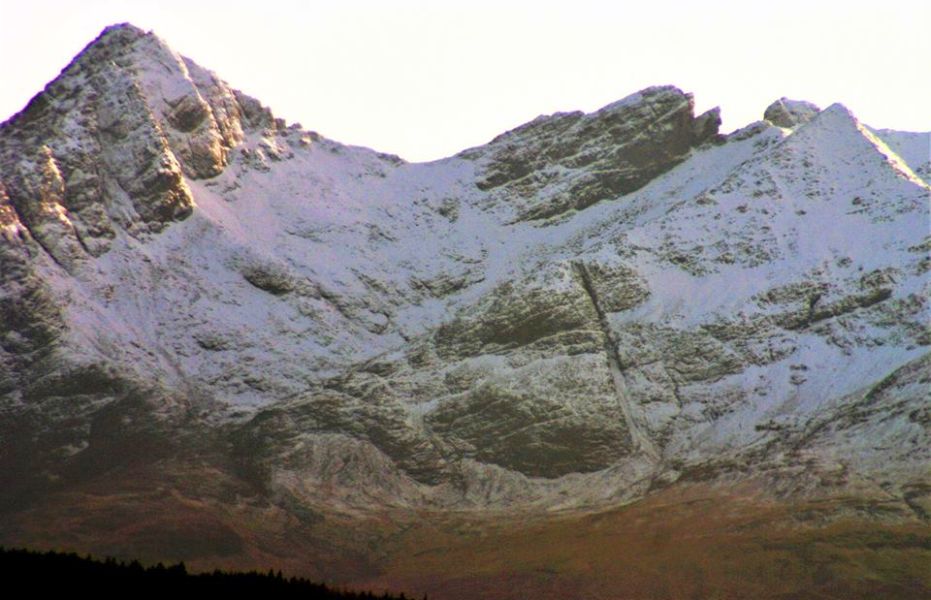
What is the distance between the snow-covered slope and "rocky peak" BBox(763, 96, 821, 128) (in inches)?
19.9

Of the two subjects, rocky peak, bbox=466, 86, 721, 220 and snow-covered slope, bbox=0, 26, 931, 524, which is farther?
rocky peak, bbox=466, 86, 721, 220

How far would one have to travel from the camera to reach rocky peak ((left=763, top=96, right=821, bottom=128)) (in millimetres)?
129637

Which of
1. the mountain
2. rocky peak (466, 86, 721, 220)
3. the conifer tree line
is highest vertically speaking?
rocky peak (466, 86, 721, 220)

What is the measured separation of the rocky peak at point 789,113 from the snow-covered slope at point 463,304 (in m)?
0.50

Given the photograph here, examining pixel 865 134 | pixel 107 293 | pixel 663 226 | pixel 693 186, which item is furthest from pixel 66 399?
pixel 865 134

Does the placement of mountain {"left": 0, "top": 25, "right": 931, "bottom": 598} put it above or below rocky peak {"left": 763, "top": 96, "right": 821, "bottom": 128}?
below

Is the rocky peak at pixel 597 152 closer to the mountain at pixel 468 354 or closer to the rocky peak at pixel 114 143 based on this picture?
the mountain at pixel 468 354

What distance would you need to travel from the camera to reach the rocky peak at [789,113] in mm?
129637

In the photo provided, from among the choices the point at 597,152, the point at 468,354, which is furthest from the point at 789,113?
the point at 468,354

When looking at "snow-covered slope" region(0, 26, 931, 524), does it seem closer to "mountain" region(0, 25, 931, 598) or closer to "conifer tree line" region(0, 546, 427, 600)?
"mountain" region(0, 25, 931, 598)

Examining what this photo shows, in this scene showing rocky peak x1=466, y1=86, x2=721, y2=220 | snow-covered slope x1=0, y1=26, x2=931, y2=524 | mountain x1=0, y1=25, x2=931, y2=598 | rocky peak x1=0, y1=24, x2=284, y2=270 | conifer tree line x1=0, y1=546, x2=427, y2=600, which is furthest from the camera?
rocky peak x1=466, y1=86, x2=721, y2=220

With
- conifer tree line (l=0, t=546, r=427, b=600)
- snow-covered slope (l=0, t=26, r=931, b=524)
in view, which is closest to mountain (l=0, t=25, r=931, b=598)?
snow-covered slope (l=0, t=26, r=931, b=524)

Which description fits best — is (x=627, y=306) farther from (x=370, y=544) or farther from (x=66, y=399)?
(x=66, y=399)

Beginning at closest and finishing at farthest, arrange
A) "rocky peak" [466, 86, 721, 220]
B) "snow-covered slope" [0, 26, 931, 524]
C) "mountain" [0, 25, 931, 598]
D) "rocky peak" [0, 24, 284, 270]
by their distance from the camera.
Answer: "mountain" [0, 25, 931, 598] → "snow-covered slope" [0, 26, 931, 524] → "rocky peak" [0, 24, 284, 270] → "rocky peak" [466, 86, 721, 220]
